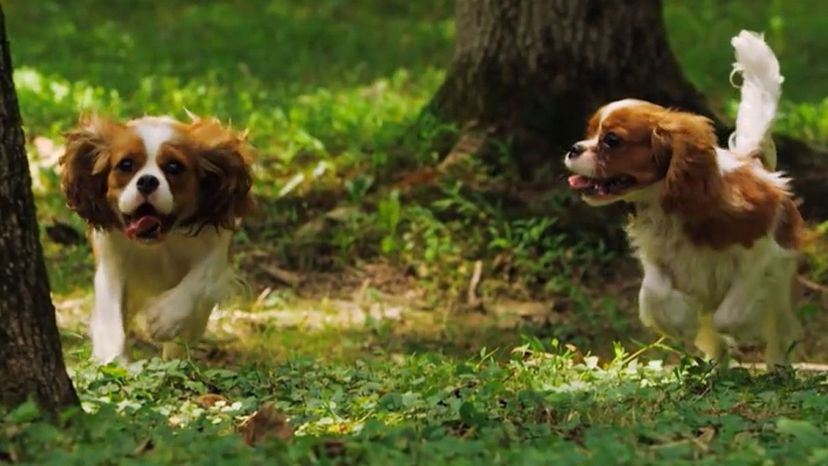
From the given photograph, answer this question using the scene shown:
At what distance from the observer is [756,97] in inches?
313

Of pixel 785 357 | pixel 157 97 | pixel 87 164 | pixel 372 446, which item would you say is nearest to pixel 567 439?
pixel 372 446

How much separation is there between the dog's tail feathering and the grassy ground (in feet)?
3.67

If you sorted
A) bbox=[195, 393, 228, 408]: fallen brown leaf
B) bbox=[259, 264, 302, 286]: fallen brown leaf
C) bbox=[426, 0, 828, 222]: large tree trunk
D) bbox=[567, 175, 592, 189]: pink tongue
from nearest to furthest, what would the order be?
bbox=[195, 393, 228, 408]: fallen brown leaf
bbox=[567, 175, 592, 189]: pink tongue
bbox=[259, 264, 302, 286]: fallen brown leaf
bbox=[426, 0, 828, 222]: large tree trunk

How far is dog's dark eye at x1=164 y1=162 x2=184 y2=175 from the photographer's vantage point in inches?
287

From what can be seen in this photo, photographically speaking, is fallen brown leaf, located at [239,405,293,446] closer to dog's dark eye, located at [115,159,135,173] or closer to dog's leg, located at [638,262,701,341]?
dog's dark eye, located at [115,159,135,173]

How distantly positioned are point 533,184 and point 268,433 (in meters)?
5.11

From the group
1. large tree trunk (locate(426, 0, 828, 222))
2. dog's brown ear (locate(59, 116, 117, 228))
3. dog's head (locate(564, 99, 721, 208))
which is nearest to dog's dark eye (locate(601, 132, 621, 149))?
dog's head (locate(564, 99, 721, 208))

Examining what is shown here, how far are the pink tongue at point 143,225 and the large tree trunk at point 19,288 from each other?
1752mm

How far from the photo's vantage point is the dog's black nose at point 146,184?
281 inches

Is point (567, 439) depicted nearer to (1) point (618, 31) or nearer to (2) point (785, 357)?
(2) point (785, 357)

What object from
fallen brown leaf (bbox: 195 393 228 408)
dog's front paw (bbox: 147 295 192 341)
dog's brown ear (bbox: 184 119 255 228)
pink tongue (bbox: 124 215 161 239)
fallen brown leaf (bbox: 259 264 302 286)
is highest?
dog's brown ear (bbox: 184 119 255 228)

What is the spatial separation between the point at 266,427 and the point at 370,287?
4.35 meters

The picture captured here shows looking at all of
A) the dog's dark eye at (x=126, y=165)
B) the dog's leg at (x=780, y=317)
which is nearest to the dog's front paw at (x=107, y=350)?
the dog's dark eye at (x=126, y=165)

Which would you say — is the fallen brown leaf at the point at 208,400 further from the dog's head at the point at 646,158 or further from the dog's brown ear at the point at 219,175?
the dog's head at the point at 646,158
